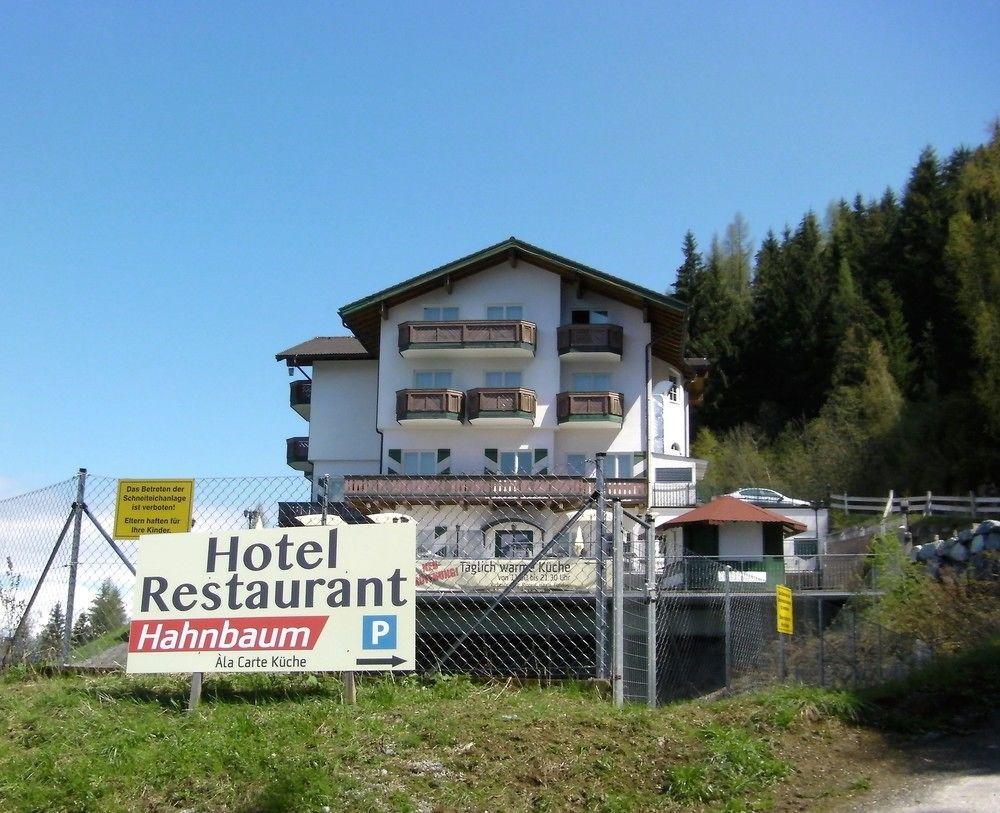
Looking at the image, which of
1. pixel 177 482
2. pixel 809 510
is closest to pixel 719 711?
pixel 177 482

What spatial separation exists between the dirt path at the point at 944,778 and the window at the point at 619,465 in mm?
35468

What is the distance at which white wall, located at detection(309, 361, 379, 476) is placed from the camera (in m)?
46.4

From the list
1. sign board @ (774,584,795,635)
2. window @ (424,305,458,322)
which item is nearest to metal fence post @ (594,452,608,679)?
sign board @ (774,584,795,635)

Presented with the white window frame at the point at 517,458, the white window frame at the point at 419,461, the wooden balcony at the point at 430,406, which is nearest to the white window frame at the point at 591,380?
the white window frame at the point at 517,458

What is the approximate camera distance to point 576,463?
1676 inches

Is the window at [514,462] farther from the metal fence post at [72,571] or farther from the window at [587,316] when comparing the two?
the metal fence post at [72,571]

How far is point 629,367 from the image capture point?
43719 millimetres

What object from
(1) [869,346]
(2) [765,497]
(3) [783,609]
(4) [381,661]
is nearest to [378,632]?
(4) [381,661]

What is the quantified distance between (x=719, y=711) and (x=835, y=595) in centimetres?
1979

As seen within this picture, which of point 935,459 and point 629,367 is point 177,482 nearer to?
point 629,367

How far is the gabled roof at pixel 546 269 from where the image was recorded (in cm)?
4281

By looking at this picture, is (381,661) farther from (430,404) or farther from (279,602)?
(430,404)

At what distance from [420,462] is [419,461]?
0.09 m

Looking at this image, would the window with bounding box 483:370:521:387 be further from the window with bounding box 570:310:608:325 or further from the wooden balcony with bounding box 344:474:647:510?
the wooden balcony with bounding box 344:474:647:510
